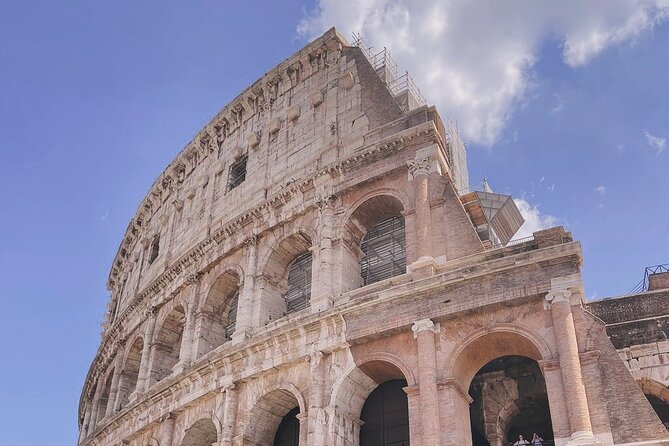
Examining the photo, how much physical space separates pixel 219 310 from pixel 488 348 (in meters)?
8.46

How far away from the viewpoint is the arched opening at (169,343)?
21.0 m

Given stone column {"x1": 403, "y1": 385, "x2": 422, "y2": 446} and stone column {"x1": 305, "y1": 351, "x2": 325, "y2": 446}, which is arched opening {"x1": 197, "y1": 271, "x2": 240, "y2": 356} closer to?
stone column {"x1": 305, "y1": 351, "x2": 325, "y2": 446}

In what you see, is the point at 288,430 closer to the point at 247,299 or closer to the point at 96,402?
the point at 247,299

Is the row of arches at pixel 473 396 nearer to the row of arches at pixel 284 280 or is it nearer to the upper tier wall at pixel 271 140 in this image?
the row of arches at pixel 284 280

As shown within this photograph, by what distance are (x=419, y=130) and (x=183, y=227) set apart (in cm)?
964

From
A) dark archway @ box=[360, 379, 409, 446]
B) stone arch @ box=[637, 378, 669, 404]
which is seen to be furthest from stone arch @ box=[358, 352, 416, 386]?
stone arch @ box=[637, 378, 669, 404]

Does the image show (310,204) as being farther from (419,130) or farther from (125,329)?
(125,329)

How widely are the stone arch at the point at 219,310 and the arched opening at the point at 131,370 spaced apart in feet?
14.3

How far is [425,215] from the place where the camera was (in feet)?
51.0

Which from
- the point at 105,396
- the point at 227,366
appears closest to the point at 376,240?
the point at 227,366

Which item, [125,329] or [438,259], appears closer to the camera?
[438,259]

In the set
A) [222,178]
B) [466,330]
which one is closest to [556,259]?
[466,330]

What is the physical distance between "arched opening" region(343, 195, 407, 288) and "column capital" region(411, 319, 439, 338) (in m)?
2.88

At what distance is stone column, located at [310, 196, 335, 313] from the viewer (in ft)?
51.9
